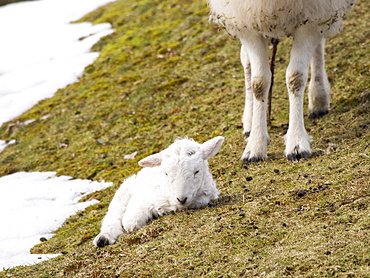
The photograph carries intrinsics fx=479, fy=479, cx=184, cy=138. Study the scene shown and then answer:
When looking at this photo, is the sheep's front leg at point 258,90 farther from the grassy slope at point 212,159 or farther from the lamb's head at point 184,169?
the lamb's head at point 184,169

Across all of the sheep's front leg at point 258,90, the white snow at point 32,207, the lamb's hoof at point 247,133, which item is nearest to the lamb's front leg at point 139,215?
the white snow at point 32,207

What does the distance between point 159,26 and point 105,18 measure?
4.47 metres

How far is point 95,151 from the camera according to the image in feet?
37.0

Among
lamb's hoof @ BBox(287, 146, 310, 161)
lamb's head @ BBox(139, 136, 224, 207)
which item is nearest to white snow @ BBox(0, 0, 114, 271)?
lamb's head @ BBox(139, 136, 224, 207)

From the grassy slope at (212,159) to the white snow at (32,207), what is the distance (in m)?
0.35

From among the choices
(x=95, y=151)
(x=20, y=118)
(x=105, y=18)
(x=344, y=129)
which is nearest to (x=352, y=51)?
(x=344, y=129)

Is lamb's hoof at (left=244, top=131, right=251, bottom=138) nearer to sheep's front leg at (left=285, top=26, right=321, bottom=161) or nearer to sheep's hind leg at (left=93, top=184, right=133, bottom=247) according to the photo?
sheep's front leg at (left=285, top=26, right=321, bottom=161)

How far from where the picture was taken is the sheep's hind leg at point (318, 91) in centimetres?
986

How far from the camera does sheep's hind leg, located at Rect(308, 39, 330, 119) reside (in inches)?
388

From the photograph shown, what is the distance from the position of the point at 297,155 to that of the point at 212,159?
1854 mm

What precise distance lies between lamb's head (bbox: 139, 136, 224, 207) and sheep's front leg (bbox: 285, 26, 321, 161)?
1816 millimetres

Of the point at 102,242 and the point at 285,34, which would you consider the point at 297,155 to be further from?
the point at 102,242

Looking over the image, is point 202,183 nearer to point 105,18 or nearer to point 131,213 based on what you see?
point 131,213

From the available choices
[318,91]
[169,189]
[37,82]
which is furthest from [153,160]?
[37,82]
